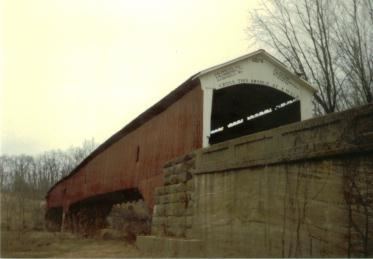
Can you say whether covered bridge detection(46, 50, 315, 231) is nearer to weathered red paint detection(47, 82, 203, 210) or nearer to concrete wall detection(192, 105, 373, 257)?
weathered red paint detection(47, 82, 203, 210)

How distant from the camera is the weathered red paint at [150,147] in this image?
12969 mm

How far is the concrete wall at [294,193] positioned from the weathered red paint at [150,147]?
2830 mm

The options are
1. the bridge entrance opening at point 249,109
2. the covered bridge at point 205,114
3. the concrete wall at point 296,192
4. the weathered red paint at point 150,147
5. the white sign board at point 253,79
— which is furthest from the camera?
the bridge entrance opening at point 249,109

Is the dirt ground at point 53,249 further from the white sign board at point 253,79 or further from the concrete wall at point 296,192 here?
the white sign board at point 253,79

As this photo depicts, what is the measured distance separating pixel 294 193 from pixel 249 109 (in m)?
8.51

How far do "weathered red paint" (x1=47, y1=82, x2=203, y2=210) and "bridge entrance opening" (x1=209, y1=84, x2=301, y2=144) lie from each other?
145 cm

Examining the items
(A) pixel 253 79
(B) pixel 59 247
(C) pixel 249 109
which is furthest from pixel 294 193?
(B) pixel 59 247

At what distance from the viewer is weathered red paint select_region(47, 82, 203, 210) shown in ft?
42.5

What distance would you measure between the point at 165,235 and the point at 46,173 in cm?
6642

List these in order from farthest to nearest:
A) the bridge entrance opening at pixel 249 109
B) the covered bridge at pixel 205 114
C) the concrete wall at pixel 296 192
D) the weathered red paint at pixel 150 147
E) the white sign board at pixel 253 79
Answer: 1. the bridge entrance opening at pixel 249 109
2. the weathered red paint at pixel 150 147
3. the covered bridge at pixel 205 114
4. the white sign board at pixel 253 79
5. the concrete wall at pixel 296 192

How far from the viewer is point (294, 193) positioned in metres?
7.36

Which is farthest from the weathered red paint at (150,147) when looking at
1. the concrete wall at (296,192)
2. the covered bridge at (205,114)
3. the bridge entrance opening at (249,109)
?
the concrete wall at (296,192)

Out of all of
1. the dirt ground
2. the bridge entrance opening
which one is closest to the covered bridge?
the bridge entrance opening

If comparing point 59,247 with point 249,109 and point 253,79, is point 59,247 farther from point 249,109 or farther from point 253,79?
point 253,79
